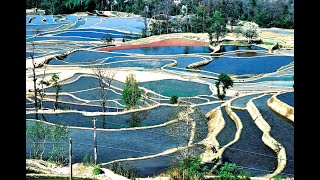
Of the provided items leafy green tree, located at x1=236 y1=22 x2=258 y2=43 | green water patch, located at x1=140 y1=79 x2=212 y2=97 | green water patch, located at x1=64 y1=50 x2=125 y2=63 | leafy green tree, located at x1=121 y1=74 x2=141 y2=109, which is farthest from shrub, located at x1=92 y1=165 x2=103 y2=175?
leafy green tree, located at x1=236 y1=22 x2=258 y2=43

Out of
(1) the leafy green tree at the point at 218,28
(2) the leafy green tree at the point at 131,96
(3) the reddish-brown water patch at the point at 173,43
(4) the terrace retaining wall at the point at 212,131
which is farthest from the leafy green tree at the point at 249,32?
(4) the terrace retaining wall at the point at 212,131

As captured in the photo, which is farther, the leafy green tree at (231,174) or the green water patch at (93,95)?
the green water patch at (93,95)

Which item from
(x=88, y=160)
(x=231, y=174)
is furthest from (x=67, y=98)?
(x=231, y=174)

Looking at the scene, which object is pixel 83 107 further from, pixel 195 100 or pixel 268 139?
pixel 268 139

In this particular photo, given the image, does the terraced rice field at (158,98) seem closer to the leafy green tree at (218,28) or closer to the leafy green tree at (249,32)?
the leafy green tree at (249,32)
